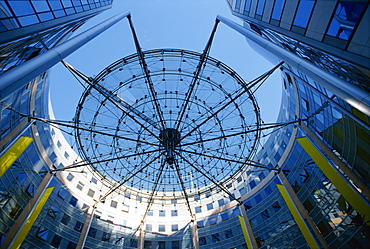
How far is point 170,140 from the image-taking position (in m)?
33.0

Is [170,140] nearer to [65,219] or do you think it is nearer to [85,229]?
[85,229]

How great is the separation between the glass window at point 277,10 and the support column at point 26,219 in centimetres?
3458

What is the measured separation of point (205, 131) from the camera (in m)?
35.6

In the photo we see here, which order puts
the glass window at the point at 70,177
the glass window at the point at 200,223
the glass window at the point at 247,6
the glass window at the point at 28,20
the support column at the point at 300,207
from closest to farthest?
the glass window at the point at 28,20 → the support column at the point at 300,207 → the glass window at the point at 247,6 → the glass window at the point at 70,177 → the glass window at the point at 200,223

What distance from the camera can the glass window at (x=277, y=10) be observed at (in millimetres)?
19106

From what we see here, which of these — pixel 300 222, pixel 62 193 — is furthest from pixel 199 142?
pixel 62 193

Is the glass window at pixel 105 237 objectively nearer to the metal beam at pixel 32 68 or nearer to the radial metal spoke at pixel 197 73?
the radial metal spoke at pixel 197 73

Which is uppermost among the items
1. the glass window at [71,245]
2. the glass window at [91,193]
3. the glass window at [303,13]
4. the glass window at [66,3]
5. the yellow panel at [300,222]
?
the glass window at [66,3]

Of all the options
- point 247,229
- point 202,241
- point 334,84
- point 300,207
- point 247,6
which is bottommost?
point 334,84

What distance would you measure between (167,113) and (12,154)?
2050 centimetres

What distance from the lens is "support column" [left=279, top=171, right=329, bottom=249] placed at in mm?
22491

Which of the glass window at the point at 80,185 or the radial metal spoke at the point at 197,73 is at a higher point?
the radial metal spoke at the point at 197,73

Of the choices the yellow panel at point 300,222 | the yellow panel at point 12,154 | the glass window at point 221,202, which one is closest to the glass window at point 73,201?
the yellow panel at point 12,154

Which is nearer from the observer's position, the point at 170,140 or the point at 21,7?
the point at 21,7
